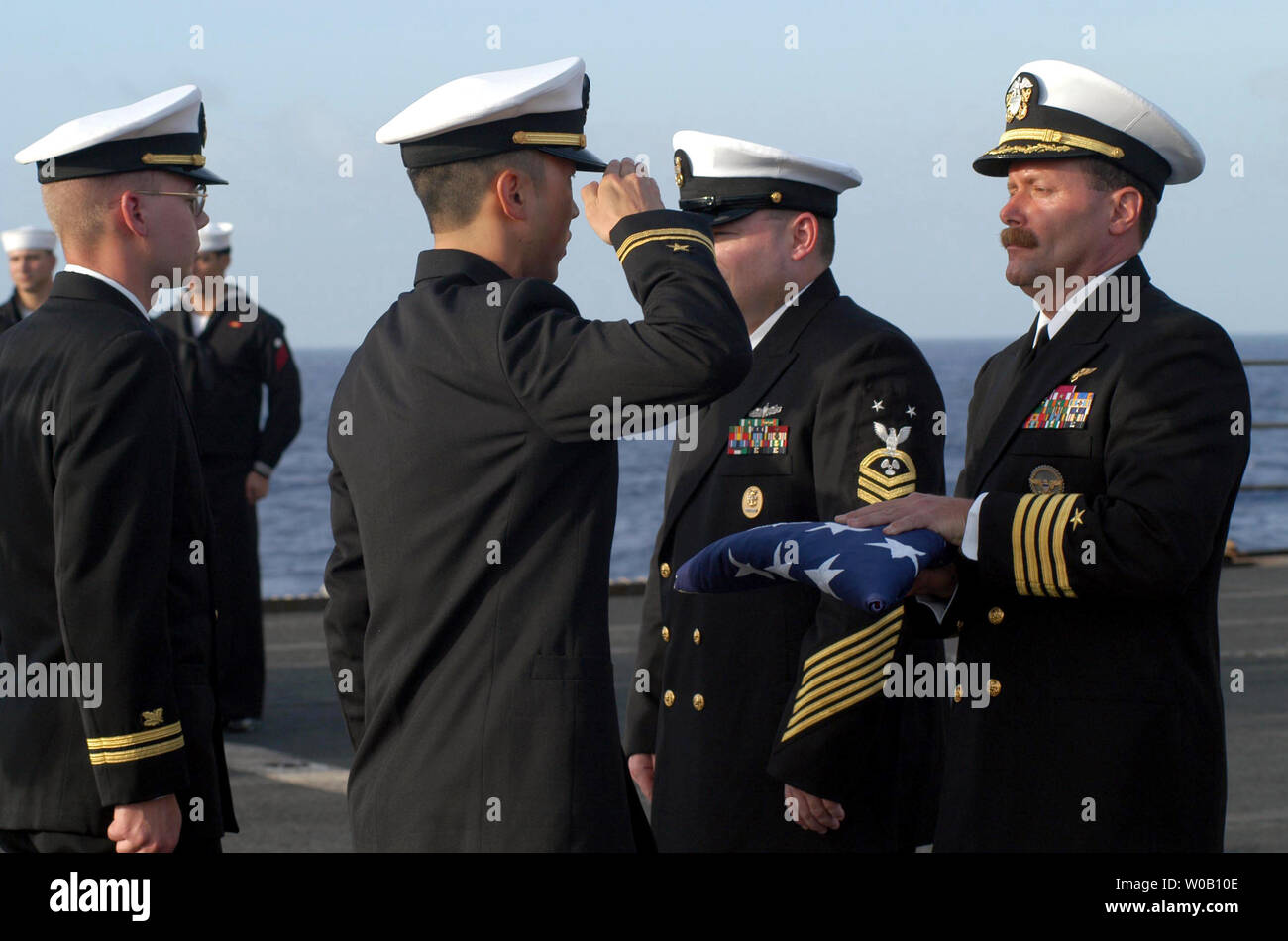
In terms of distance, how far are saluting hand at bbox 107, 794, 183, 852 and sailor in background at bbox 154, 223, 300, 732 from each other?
513cm

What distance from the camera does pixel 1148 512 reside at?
3.12m

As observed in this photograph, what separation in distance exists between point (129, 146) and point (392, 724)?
4.88 ft

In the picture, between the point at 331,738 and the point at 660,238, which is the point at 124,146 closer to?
the point at 660,238

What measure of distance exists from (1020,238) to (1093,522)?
2.23 ft

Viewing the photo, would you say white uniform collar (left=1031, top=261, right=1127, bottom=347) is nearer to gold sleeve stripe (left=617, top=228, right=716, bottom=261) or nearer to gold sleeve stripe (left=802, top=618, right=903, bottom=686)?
gold sleeve stripe (left=802, top=618, right=903, bottom=686)

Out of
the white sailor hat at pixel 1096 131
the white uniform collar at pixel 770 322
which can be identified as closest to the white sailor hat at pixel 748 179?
the white uniform collar at pixel 770 322

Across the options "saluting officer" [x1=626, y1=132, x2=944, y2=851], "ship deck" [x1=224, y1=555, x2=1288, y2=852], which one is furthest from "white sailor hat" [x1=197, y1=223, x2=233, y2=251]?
"saluting officer" [x1=626, y1=132, x2=944, y2=851]

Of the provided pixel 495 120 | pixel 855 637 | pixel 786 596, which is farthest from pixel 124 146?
pixel 855 637

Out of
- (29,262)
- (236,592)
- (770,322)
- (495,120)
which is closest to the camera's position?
(495,120)

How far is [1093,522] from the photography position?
3.16 m

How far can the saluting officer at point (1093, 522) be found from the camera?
10.4ft
